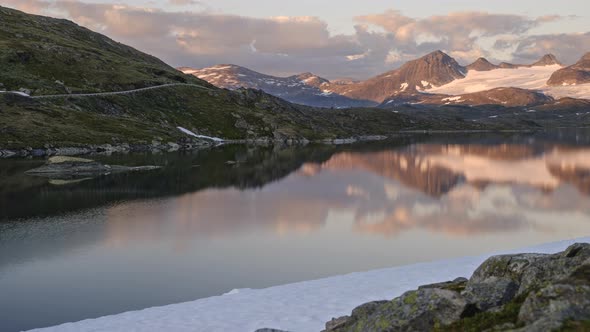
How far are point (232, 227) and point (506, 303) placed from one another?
151 feet

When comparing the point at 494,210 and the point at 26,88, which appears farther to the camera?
the point at 26,88

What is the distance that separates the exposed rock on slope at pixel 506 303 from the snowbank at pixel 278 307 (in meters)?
7.19

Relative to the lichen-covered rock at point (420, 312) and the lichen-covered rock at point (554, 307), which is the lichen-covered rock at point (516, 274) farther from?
the lichen-covered rock at point (554, 307)

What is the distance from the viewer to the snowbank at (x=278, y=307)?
2655 centimetres

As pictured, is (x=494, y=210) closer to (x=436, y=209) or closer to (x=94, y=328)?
(x=436, y=209)

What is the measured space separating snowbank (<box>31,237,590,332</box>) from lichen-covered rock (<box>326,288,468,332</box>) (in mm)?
8763

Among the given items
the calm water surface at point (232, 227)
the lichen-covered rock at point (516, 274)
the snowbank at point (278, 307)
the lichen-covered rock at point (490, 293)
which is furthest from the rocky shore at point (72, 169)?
the lichen-covered rock at point (490, 293)

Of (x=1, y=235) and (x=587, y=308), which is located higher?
(x=587, y=308)

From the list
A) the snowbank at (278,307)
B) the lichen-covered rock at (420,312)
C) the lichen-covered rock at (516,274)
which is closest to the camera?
the lichen-covered rock at (420,312)

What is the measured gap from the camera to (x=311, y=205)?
7819 centimetres

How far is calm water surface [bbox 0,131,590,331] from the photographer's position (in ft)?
123

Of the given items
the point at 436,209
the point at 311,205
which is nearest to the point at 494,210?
the point at 436,209

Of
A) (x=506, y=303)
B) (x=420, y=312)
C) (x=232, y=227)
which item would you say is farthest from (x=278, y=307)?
(x=232, y=227)

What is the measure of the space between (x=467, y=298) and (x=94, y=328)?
20.2 m
